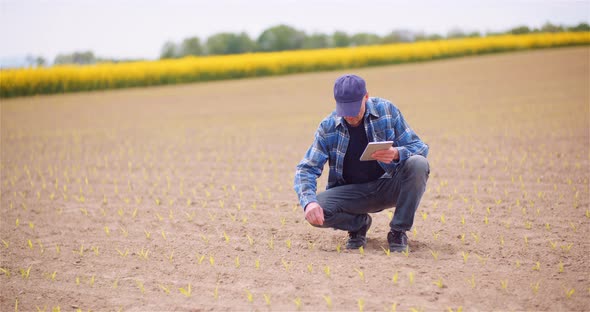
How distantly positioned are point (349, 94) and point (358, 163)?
0.67m

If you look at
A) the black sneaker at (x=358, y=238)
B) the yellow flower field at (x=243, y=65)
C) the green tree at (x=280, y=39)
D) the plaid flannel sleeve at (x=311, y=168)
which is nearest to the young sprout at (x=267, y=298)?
the plaid flannel sleeve at (x=311, y=168)

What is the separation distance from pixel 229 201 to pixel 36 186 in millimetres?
2988

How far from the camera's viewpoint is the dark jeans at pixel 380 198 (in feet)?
14.1

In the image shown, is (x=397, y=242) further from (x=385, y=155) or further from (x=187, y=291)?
(x=187, y=291)

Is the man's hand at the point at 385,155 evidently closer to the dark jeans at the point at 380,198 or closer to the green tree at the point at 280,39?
the dark jeans at the point at 380,198

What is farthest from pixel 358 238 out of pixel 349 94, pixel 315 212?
pixel 349 94

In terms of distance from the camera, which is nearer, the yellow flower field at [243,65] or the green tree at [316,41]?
the yellow flower field at [243,65]

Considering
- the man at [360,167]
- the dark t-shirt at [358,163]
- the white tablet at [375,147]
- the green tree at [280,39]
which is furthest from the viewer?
the green tree at [280,39]

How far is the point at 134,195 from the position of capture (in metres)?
7.21

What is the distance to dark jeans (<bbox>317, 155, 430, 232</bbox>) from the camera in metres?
4.30

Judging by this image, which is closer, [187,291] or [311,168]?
[187,291]

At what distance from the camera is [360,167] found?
454 cm

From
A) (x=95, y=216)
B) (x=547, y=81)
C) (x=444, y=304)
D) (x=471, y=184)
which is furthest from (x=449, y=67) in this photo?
(x=444, y=304)

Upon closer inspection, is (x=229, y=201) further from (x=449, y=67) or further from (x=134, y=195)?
(x=449, y=67)
